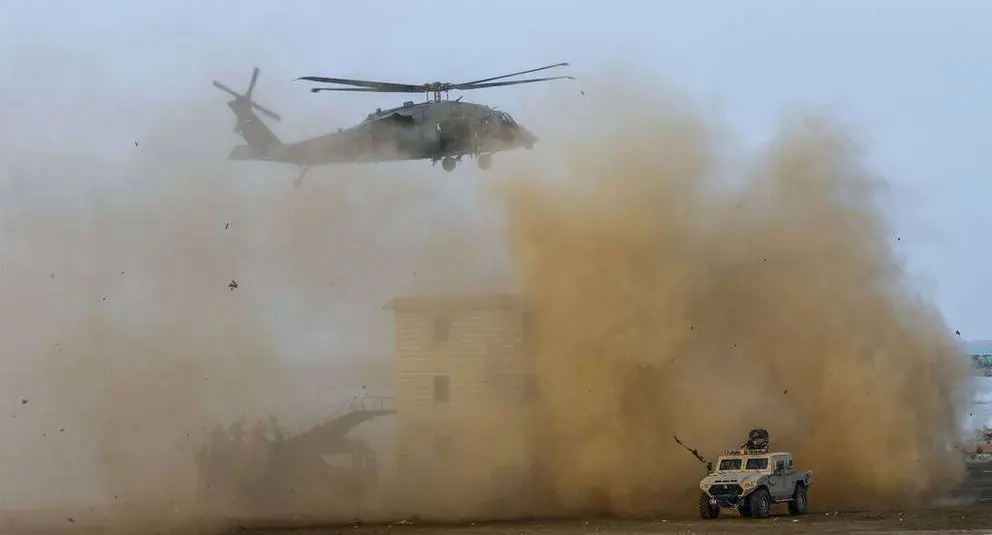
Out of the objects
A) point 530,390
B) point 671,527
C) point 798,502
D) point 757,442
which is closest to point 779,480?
point 798,502

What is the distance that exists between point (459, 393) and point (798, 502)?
1386 cm

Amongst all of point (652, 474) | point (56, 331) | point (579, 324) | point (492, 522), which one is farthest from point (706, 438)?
point (56, 331)

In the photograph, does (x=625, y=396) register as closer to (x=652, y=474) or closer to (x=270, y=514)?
(x=652, y=474)

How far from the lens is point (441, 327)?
4950cm

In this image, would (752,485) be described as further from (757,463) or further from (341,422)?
(341,422)

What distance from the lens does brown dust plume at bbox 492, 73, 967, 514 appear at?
43.8m

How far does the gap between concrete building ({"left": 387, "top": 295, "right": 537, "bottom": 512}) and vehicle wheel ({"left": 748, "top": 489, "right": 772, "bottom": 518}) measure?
9685 millimetres

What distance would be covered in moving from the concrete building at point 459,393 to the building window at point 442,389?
0.04 metres

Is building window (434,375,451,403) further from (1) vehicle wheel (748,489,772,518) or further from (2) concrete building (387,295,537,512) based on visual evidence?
(1) vehicle wheel (748,489,772,518)

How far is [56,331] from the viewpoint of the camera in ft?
133

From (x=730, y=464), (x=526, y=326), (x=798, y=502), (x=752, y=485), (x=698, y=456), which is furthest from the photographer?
(x=526, y=326)

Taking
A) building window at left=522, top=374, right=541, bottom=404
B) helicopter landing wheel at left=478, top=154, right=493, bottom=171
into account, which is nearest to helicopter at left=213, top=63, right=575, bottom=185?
helicopter landing wheel at left=478, top=154, right=493, bottom=171

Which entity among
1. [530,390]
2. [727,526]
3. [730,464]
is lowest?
[727,526]

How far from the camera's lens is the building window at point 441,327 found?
49.3 m
